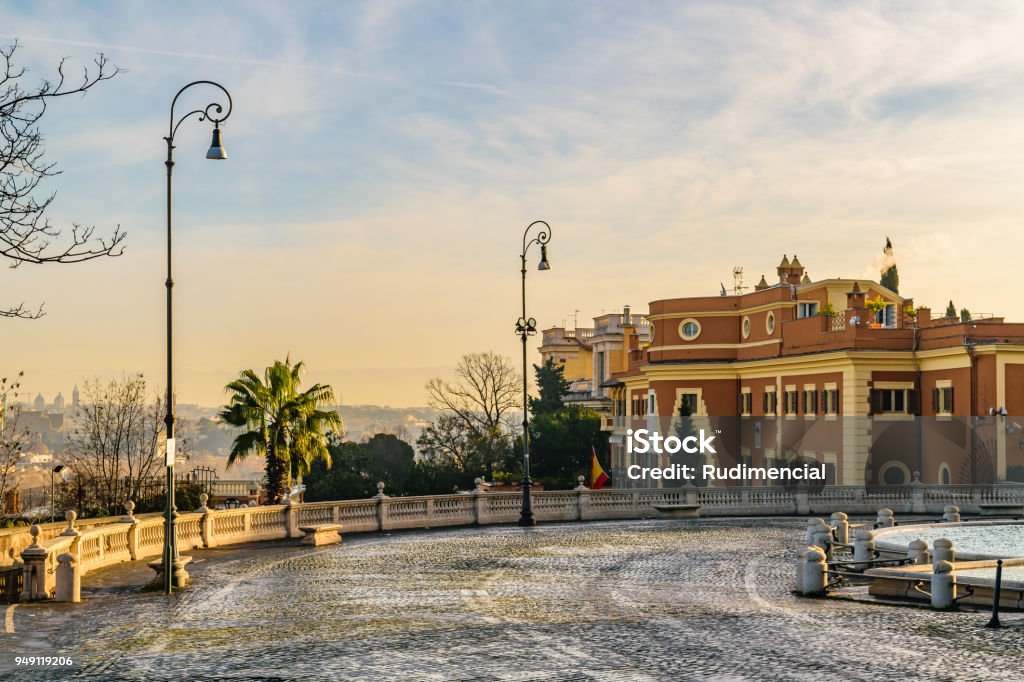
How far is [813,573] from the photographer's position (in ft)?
68.3

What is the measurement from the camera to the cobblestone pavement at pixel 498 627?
14.1 meters

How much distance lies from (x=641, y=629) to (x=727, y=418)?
53877 mm

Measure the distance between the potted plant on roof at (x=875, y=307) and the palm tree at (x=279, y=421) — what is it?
29626mm

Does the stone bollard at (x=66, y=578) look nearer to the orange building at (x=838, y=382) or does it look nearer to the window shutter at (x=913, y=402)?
the orange building at (x=838, y=382)

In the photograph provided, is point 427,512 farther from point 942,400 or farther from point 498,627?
point 942,400

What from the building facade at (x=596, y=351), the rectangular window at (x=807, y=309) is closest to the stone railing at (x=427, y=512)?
the rectangular window at (x=807, y=309)

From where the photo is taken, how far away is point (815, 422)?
2408 inches

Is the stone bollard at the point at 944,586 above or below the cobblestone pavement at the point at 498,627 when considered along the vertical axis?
above

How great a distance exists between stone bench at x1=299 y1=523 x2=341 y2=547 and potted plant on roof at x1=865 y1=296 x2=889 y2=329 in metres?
34.8

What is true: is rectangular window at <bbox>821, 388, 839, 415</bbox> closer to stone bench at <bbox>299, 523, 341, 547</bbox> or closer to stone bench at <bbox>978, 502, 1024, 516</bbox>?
stone bench at <bbox>978, 502, 1024, 516</bbox>

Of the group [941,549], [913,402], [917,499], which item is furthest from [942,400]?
[941,549]

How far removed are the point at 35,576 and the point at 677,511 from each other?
26243mm

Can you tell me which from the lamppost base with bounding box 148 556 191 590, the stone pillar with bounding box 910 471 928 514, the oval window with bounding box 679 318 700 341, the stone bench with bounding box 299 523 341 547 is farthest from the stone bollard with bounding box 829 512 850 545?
the oval window with bounding box 679 318 700 341

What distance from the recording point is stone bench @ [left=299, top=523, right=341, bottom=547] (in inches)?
1224
